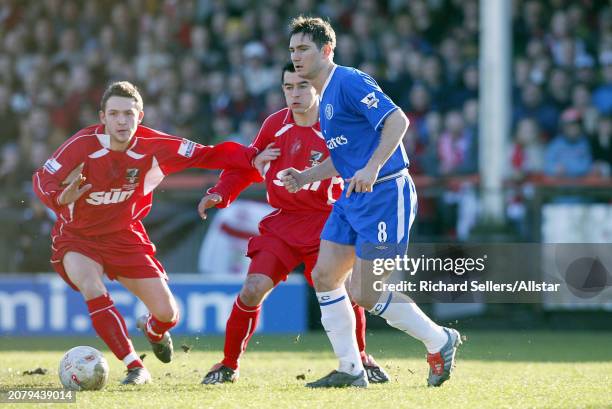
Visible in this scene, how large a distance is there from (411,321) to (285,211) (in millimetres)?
1369

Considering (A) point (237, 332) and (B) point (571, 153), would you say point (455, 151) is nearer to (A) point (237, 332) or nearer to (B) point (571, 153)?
(B) point (571, 153)

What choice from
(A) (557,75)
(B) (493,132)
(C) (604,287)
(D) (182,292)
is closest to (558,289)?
(C) (604,287)

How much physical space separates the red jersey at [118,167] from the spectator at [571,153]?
5.71 meters

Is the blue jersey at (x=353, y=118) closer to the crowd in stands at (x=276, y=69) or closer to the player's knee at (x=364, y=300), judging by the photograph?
the player's knee at (x=364, y=300)

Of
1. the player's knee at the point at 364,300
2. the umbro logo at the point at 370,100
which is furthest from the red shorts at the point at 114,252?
the umbro logo at the point at 370,100

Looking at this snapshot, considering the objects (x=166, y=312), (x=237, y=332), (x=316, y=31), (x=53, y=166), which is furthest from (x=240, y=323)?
(x=316, y=31)

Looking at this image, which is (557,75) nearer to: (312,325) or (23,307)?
(312,325)

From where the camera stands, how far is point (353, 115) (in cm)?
677

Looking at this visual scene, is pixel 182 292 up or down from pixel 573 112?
down

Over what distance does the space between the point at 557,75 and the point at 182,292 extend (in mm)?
5241

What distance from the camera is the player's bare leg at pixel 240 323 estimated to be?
7.51m

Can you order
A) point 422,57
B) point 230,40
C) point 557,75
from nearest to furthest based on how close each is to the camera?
point 557,75 → point 422,57 → point 230,40

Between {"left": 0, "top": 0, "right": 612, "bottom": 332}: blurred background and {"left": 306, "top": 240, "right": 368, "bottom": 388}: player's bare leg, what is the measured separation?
4.56 metres

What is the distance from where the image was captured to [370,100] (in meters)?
6.61
